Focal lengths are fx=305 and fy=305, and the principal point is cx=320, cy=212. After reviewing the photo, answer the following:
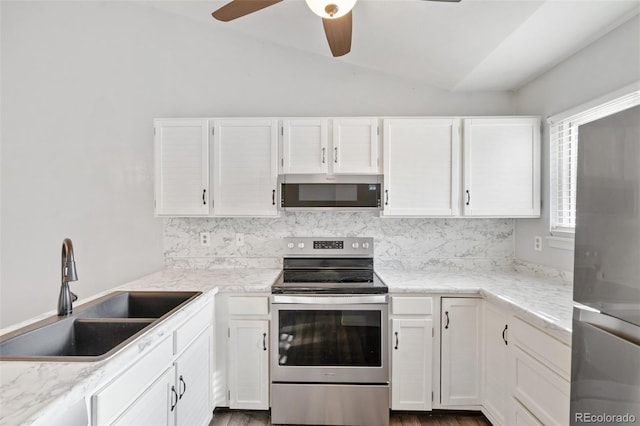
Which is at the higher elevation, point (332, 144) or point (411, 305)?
point (332, 144)

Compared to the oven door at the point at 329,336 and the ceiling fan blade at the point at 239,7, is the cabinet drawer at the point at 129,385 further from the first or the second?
the ceiling fan blade at the point at 239,7

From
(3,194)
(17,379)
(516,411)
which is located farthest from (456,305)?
(3,194)

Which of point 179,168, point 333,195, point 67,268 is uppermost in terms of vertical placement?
point 179,168

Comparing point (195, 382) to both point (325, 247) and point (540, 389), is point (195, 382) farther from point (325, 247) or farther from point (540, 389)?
point (540, 389)

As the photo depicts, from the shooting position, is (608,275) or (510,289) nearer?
(608,275)

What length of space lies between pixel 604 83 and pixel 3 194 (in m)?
4.32

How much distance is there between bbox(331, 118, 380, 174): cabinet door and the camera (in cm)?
226

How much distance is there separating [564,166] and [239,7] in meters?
2.28

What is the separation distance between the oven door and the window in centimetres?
136

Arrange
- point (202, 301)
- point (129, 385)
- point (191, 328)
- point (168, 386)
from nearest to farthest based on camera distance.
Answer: point (129, 385)
point (168, 386)
point (191, 328)
point (202, 301)

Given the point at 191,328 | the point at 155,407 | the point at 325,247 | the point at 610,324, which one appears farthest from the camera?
the point at 325,247

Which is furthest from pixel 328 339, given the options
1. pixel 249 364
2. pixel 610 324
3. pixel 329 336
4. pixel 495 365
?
pixel 610 324

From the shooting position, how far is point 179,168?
2297 millimetres

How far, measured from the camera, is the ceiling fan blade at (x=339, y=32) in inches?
63.4
